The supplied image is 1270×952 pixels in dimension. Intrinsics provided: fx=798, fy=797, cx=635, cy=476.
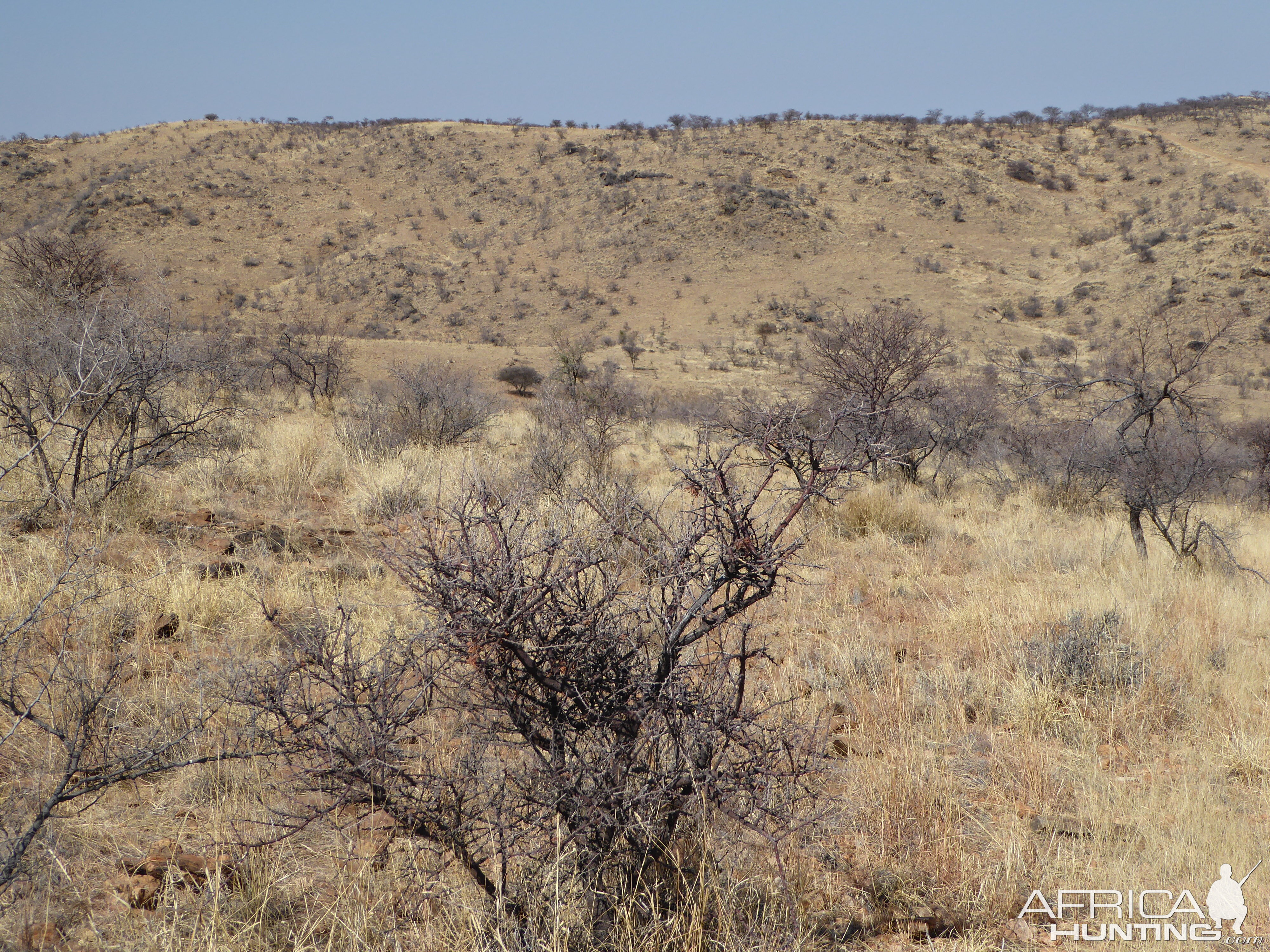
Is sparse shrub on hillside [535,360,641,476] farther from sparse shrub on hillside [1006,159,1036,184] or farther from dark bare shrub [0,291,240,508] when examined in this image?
sparse shrub on hillside [1006,159,1036,184]

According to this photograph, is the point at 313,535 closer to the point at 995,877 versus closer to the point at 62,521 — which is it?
the point at 62,521

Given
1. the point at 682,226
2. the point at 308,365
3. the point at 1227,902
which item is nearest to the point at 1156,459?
the point at 1227,902

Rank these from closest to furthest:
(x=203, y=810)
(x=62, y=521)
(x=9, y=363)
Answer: (x=203, y=810)
(x=62, y=521)
(x=9, y=363)

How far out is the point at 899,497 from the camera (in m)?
9.02

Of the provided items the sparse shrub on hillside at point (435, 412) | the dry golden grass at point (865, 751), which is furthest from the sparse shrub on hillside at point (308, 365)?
the dry golden grass at point (865, 751)

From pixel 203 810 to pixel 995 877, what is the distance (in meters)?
2.77

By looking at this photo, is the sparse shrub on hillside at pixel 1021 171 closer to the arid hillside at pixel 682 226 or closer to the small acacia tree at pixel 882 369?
the arid hillside at pixel 682 226

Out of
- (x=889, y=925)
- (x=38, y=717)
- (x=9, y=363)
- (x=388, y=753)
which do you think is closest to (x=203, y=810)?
(x=38, y=717)

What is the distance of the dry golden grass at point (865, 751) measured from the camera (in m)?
2.36

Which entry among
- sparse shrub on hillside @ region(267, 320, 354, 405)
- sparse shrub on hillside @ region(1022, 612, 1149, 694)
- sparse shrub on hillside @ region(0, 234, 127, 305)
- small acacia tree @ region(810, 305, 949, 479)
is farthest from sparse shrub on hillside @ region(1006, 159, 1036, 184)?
sparse shrub on hillside @ region(1022, 612, 1149, 694)

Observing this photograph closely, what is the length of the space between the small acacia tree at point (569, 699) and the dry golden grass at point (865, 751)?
0.16 metres

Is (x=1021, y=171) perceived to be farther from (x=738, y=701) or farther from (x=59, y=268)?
(x=738, y=701)

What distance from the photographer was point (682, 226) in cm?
4022

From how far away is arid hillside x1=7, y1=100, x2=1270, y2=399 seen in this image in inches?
1238
